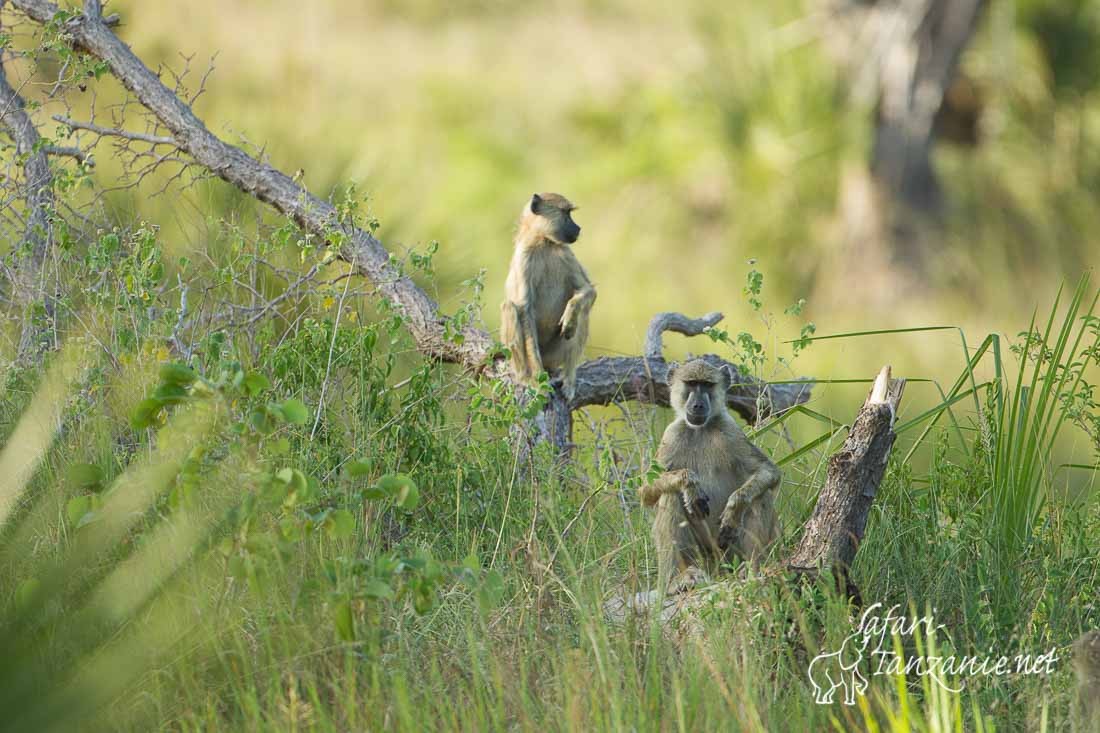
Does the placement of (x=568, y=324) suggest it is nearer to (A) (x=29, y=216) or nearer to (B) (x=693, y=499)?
(B) (x=693, y=499)

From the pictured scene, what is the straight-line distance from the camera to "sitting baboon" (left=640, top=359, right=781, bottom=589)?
4.40 m

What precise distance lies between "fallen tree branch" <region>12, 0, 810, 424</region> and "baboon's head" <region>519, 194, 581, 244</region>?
0.99 m

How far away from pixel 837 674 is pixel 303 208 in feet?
9.95

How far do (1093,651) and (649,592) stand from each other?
1382 mm

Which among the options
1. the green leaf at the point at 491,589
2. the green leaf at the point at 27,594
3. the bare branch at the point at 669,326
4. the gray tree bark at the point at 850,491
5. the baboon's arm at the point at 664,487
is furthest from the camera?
the bare branch at the point at 669,326

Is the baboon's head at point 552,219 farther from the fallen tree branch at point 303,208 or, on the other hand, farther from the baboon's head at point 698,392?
the baboon's head at point 698,392

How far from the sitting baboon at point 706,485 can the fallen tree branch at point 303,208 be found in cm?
68

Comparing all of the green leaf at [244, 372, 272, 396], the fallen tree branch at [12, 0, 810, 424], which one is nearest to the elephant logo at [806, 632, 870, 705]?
the green leaf at [244, 372, 272, 396]

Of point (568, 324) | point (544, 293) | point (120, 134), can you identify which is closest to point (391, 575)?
point (120, 134)

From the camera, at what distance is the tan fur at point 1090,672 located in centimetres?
287

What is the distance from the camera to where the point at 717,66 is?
14.0 meters

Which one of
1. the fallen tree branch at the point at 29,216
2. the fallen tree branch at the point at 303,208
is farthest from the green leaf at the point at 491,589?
the fallen tree branch at the point at 303,208

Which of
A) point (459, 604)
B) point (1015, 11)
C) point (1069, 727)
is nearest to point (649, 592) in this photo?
point (459, 604)

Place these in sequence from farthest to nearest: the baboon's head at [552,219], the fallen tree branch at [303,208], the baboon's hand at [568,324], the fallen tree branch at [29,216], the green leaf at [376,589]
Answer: the baboon's head at [552,219]
the baboon's hand at [568,324]
the fallen tree branch at [303,208]
the fallen tree branch at [29,216]
the green leaf at [376,589]
